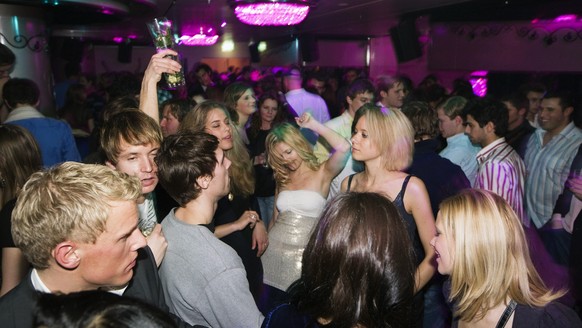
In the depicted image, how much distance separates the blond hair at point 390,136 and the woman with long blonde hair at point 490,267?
3.07 feet

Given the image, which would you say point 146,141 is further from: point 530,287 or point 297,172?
point 530,287

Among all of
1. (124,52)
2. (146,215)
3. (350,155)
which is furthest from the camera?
(124,52)

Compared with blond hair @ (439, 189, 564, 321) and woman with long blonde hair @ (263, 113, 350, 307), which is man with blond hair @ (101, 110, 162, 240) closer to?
woman with long blonde hair @ (263, 113, 350, 307)

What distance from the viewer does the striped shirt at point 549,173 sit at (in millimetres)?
3559

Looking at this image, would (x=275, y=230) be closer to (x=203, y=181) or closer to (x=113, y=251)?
(x=203, y=181)

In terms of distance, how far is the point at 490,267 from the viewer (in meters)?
1.41

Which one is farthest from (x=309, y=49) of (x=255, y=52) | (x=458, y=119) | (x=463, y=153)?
(x=463, y=153)

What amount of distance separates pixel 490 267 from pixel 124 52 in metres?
14.7

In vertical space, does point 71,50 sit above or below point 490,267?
above

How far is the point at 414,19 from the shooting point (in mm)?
8742

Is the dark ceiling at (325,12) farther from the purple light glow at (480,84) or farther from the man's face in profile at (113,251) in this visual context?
the man's face in profile at (113,251)

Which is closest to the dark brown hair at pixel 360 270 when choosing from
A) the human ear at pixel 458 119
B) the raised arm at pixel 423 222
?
the raised arm at pixel 423 222

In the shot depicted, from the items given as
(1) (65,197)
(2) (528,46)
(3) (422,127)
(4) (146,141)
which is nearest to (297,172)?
(3) (422,127)

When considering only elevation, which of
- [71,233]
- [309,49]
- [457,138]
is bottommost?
[457,138]
